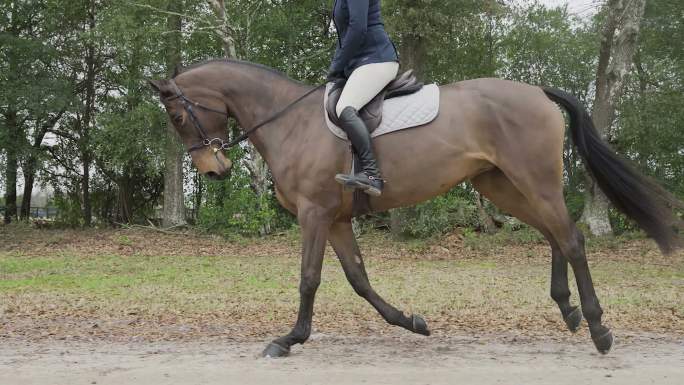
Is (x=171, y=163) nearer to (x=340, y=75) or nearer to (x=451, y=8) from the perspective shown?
(x=451, y=8)

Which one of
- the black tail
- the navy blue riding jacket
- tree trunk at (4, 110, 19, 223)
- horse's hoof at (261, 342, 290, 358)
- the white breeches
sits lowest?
horse's hoof at (261, 342, 290, 358)

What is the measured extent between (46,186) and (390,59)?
987 inches

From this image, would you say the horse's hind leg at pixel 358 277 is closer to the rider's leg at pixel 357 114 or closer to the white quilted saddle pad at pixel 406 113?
the rider's leg at pixel 357 114

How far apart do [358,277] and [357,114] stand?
146 centimetres

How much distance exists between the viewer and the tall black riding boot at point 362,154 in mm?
5574

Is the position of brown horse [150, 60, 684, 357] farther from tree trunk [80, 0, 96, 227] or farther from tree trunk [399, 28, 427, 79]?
tree trunk [80, 0, 96, 227]

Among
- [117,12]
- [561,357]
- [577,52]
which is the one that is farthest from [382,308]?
[577,52]

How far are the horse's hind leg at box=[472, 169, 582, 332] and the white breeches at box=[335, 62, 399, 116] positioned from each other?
130 centimetres

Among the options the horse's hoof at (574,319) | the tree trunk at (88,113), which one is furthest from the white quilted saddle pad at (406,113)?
the tree trunk at (88,113)

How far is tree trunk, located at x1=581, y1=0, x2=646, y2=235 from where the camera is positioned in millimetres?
17125

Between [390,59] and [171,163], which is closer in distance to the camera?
[390,59]

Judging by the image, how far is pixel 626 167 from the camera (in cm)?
623

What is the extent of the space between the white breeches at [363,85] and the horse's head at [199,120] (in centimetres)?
116

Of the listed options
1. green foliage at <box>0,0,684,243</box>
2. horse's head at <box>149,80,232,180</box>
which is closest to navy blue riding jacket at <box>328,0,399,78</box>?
horse's head at <box>149,80,232,180</box>
